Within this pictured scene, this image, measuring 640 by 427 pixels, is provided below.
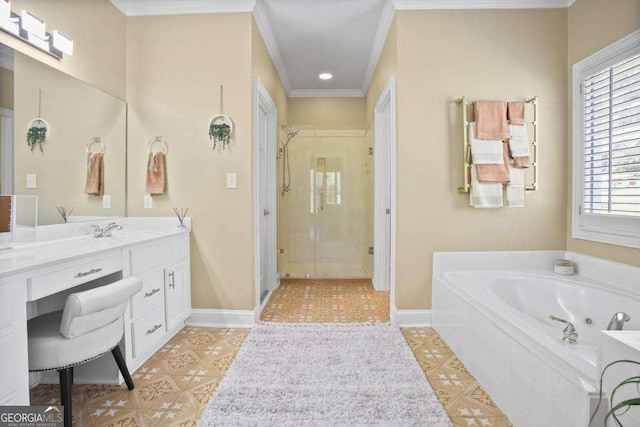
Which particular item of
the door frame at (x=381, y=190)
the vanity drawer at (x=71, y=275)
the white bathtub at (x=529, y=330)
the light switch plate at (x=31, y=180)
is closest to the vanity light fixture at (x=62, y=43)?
the light switch plate at (x=31, y=180)

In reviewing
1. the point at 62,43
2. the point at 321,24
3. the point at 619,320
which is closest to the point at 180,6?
the point at 62,43

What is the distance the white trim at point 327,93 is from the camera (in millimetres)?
A: 4609

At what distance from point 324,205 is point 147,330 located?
264 centimetres

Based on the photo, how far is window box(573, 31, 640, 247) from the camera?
2023 mm

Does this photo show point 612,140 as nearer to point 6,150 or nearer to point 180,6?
point 180,6

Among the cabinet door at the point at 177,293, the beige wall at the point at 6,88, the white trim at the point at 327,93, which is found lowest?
the cabinet door at the point at 177,293

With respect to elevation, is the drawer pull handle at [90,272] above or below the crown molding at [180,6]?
below

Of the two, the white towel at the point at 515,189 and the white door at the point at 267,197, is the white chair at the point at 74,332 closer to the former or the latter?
the white door at the point at 267,197

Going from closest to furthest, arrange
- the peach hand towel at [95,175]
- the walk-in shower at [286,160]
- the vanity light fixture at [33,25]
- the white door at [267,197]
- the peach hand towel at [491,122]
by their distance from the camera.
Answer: the vanity light fixture at [33,25] < the peach hand towel at [95,175] < the peach hand towel at [491,122] < the white door at [267,197] < the walk-in shower at [286,160]

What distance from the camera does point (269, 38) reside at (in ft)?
10.4

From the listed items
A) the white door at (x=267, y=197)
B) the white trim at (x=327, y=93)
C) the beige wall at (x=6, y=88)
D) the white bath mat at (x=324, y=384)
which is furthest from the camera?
the white trim at (x=327, y=93)

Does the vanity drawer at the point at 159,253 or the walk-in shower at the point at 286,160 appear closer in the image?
the vanity drawer at the point at 159,253

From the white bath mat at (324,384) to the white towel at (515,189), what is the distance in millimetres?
1358

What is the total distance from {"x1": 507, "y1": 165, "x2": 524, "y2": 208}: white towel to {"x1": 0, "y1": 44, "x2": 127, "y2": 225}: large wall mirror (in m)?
3.04
